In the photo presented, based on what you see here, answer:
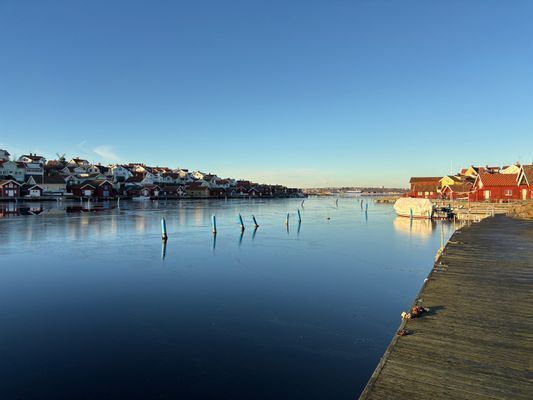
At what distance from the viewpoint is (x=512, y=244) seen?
17562mm

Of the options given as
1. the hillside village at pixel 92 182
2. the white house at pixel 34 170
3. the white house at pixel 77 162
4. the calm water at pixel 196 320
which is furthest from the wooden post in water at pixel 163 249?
the white house at pixel 77 162

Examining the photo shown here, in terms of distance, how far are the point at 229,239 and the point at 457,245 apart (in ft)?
63.1

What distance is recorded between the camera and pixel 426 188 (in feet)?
297

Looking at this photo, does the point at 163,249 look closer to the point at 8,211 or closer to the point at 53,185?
the point at 8,211

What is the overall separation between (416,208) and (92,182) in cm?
9149

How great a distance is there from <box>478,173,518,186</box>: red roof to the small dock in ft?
189

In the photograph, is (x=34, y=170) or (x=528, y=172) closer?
(x=528, y=172)

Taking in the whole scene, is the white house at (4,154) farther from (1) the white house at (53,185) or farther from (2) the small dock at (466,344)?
(2) the small dock at (466,344)

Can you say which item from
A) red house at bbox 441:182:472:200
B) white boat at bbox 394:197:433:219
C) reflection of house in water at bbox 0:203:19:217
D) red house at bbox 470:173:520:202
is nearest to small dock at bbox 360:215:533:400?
white boat at bbox 394:197:433:219

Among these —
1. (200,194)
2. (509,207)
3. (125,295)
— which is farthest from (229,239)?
(200,194)

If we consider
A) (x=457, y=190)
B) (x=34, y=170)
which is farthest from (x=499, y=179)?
(x=34, y=170)

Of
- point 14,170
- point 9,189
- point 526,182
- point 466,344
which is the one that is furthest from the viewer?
point 14,170

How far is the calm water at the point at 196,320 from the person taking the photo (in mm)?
7797

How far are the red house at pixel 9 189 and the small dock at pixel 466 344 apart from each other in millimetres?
105078
